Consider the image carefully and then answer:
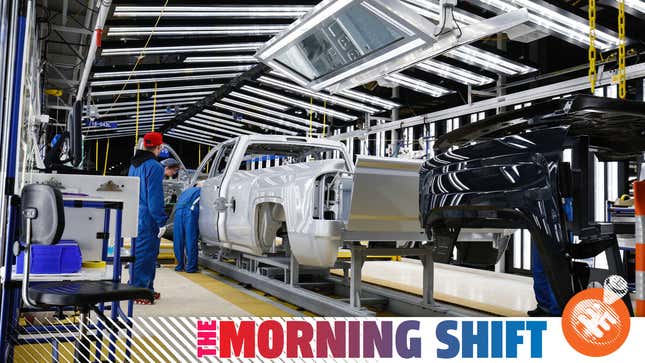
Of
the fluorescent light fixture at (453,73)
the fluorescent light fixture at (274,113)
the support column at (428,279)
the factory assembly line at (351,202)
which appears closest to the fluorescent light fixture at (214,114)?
the fluorescent light fixture at (274,113)

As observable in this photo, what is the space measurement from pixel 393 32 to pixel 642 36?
3507mm

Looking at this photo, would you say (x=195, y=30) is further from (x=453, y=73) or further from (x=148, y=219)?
(x=148, y=219)

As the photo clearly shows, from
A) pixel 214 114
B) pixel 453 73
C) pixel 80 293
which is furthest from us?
pixel 214 114

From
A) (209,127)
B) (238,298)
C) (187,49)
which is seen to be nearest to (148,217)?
(238,298)

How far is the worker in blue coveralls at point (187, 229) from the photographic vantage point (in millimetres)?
7902

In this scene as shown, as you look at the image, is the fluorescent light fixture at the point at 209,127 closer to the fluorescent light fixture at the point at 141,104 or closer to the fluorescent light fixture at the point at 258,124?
the fluorescent light fixture at the point at 258,124

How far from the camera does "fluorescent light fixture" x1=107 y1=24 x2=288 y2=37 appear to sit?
7.91 meters

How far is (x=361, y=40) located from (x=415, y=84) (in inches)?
151

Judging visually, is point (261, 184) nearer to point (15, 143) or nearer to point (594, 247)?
point (15, 143)

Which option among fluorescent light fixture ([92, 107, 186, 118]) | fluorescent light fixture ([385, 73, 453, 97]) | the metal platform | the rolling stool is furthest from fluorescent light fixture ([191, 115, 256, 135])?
the rolling stool

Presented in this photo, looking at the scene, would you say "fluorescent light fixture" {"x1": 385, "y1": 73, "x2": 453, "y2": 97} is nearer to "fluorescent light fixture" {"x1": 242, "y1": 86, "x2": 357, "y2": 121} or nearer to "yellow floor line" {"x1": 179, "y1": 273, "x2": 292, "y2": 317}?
"fluorescent light fixture" {"x1": 242, "y1": 86, "x2": 357, "y2": 121}

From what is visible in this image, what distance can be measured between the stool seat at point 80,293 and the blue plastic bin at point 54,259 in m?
0.13

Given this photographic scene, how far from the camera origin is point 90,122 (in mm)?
13367

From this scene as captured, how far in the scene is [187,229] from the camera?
25.8 feet
